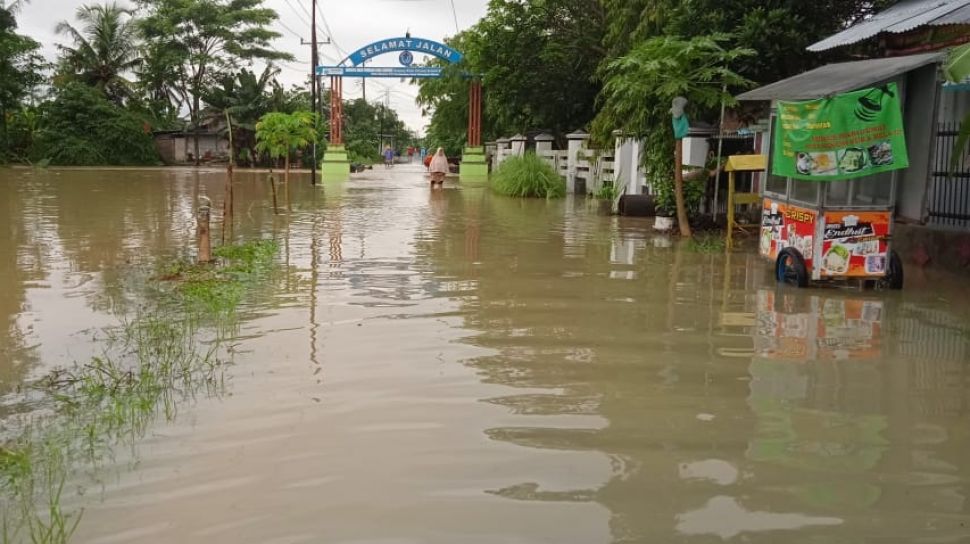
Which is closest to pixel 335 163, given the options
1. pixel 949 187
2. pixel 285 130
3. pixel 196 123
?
pixel 285 130

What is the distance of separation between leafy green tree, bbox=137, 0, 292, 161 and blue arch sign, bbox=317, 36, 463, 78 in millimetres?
17413

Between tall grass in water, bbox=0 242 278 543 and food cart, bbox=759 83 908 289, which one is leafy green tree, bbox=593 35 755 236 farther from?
tall grass in water, bbox=0 242 278 543

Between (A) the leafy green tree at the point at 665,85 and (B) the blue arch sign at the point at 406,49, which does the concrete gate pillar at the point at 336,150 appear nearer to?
(B) the blue arch sign at the point at 406,49

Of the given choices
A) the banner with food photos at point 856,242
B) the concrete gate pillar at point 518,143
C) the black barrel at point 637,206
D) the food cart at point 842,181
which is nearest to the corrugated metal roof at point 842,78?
the food cart at point 842,181

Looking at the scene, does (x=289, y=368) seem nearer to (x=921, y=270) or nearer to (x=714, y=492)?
(x=714, y=492)

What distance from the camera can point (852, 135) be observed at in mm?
8148

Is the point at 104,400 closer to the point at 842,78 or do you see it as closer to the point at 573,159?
the point at 842,78

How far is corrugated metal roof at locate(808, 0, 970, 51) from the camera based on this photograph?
8.93 metres

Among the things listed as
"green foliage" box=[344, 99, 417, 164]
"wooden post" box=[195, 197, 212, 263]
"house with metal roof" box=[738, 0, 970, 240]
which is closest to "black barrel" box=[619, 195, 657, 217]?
"house with metal roof" box=[738, 0, 970, 240]

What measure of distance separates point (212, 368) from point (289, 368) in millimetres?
492

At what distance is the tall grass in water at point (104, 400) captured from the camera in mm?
3709

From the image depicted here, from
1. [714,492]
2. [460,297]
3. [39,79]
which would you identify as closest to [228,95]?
[39,79]

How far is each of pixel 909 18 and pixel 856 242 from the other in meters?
3.40

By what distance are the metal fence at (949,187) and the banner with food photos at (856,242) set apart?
8.98ft
